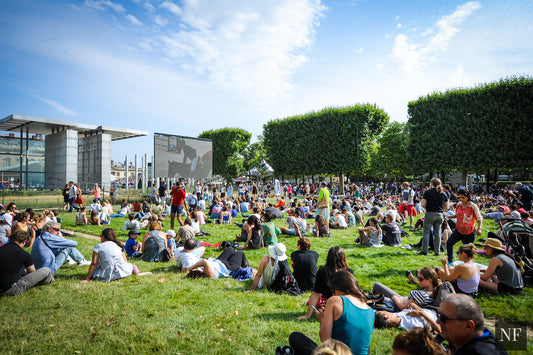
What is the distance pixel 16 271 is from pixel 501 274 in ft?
28.9

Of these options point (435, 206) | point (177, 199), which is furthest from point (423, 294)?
point (177, 199)

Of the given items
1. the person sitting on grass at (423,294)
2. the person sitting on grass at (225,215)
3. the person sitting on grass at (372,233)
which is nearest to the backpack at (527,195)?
the person sitting on grass at (372,233)

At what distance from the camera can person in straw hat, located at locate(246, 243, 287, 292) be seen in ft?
17.6

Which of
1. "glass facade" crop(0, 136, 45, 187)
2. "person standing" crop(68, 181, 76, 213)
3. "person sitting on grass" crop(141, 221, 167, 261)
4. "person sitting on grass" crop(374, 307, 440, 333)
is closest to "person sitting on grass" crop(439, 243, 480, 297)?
"person sitting on grass" crop(374, 307, 440, 333)

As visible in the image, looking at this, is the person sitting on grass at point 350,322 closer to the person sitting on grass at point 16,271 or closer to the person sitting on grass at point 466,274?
the person sitting on grass at point 466,274

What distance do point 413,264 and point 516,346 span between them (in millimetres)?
3711

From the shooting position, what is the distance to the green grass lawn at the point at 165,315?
11.7ft

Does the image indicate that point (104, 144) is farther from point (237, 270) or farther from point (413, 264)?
point (413, 264)

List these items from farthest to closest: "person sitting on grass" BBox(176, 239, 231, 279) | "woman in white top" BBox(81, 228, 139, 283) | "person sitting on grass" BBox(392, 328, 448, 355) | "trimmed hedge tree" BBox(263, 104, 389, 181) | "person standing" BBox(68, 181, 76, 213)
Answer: "trimmed hedge tree" BBox(263, 104, 389, 181) < "person standing" BBox(68, 181, 76, 213) < "person sitting on grass" BBox(176, 239, 231, 279) < "woman in white top" BBox(81, 228, 139, 283) < "person sitting on grass" BBox(392, 328, 448, 355)

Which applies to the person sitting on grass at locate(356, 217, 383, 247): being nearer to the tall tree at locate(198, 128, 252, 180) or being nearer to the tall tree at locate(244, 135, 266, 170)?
the tall tree at locate(198, 128, 252, 180)

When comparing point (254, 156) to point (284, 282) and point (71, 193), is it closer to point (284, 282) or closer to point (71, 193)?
point (71, 193)

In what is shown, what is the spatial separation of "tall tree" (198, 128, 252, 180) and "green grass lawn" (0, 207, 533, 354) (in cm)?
4116

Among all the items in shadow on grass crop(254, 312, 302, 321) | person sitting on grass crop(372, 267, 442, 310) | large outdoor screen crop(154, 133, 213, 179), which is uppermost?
large outdoor screen crop(154, 133, 213, 179)

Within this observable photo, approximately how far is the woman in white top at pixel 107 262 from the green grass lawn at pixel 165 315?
0.87ft
